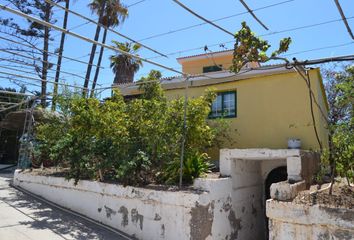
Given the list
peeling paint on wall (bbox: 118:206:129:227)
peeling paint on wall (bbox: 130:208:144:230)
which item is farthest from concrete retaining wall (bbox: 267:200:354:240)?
peeling paint on wall (bbox: 118:206:129:227)

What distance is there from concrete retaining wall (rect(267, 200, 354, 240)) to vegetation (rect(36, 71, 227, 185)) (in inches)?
91.4

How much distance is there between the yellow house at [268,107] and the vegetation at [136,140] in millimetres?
1866

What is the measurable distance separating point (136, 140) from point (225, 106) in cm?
416

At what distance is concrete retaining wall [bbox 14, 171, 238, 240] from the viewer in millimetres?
6891

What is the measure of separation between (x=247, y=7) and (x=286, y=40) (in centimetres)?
105

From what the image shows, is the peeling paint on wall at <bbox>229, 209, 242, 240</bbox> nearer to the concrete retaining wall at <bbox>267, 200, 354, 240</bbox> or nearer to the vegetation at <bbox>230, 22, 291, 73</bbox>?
the concrete retaining wall at <bbox>267, 200, 354, 240</bbox>

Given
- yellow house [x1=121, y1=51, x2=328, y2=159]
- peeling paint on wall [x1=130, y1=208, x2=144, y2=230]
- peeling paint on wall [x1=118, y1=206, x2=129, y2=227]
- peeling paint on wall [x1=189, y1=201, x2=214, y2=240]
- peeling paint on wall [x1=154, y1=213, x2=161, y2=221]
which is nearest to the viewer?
peeling paint on wall [x1=189, y1=201, x2=214, y2=240]

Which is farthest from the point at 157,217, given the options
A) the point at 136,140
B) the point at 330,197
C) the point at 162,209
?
the point at 330,197

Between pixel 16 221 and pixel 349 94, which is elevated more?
pixel 349 94

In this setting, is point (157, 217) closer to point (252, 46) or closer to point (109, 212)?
point (109, 212)

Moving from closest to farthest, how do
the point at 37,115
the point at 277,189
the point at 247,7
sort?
1. the point at 247,7
2. the point at 277,189
3. the point at 37,115

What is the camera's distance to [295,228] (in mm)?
6008

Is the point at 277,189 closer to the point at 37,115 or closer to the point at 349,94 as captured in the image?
the point at 349,94

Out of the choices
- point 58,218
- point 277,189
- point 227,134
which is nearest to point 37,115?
point 58,218
